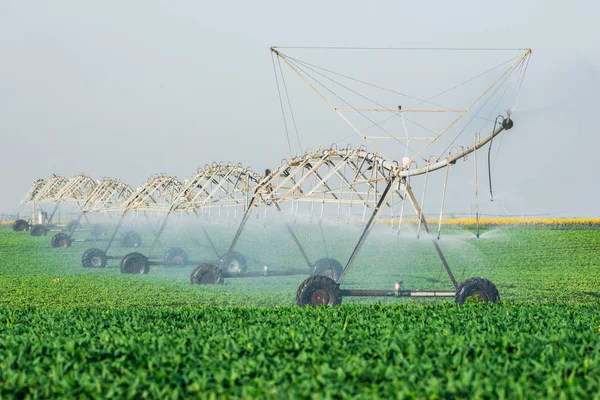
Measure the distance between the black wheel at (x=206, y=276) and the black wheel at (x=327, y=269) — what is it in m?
2.88

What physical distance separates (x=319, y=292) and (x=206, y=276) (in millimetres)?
7986

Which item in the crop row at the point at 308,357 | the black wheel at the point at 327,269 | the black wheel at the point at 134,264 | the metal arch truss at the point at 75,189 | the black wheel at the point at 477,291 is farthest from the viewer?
the metal arch truss at the point at 75,189

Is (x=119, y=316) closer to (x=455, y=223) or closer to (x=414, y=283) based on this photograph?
(x=414, y=283)

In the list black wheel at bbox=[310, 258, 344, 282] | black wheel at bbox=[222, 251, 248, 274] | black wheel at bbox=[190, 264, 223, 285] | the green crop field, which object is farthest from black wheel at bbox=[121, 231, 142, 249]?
the green crop field

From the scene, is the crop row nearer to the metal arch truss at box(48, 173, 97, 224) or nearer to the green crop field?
the green crop field

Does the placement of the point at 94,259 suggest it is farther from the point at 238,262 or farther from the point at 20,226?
the point at 20,226

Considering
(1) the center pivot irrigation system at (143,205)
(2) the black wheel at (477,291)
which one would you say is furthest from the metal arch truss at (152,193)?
(2) the black wheel at (477,291)

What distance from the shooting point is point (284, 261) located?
38031mm

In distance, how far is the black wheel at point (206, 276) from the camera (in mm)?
23406

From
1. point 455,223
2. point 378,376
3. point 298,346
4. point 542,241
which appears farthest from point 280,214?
point 455,223

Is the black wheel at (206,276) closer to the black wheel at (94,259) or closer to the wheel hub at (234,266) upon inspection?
the wheel hub at (234,266)

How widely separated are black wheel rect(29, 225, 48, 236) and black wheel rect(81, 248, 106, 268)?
67.6 ft

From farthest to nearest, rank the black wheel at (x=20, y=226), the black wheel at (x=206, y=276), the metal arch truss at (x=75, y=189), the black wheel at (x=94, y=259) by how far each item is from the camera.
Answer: the black wheel at (x=20, y=226)
the metal arch truss at (x=75, y=189)
the black wheel at (x=94, y=259)
the black wheel at (x=206, y=276)

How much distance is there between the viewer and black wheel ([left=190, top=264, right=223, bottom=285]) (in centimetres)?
2341
